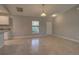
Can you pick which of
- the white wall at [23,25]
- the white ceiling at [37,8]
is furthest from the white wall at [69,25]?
the white ceiling at [37,8]

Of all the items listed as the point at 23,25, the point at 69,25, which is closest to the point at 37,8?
the point at 23,25

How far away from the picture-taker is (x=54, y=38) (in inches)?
214

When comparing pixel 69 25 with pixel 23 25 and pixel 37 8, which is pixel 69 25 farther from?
pixel 37 8

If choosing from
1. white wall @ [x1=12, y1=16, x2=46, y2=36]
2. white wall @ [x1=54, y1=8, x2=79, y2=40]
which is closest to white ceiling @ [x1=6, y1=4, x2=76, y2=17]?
white wall @ [x1=12, y1=16, x2=46, y2=36]

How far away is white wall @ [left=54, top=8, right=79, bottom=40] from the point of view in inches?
240

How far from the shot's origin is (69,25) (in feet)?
23.0

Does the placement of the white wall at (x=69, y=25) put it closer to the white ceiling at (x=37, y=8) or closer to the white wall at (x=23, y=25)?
the white wall at (x=23, y=25)

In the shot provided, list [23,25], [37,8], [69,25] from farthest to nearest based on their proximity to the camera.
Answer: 1. [69,25]
2. [23,25]
3. [37,8]

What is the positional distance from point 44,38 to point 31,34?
0.68m

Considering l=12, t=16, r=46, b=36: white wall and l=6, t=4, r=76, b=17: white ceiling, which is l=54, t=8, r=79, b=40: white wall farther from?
l=6, t=4, r=76, b=17: white ceiling

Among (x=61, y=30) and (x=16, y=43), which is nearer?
(x=16, y=43)

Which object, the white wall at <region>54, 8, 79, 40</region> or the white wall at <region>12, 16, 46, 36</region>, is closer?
the white wall at <region>12, 16, 46, 36</region>
